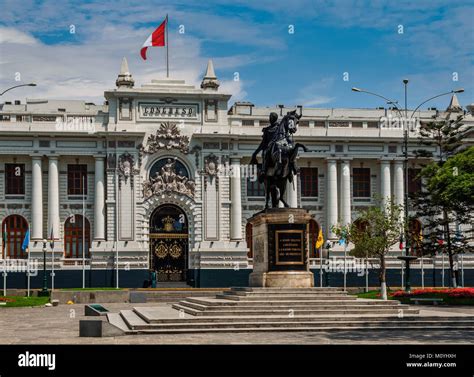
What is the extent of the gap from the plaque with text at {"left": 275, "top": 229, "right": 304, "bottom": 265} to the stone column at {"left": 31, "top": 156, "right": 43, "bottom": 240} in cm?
3957

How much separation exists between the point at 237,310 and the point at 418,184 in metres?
48.0

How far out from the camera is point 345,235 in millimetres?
64438

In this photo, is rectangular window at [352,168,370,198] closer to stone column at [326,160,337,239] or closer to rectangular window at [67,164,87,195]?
stone column at [326,160,337,239]

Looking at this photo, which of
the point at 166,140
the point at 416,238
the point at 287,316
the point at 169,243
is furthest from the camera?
the point at 169,243

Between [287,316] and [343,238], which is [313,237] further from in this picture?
[287,316]

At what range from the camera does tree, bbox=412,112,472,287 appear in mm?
56875

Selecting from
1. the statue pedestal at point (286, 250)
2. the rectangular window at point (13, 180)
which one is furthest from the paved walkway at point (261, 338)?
the rectangular window at point (13, 180)

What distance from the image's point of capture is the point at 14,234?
71.9m

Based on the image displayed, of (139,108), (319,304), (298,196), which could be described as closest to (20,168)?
(139,108)

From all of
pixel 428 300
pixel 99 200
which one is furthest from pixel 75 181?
pixel 428 300

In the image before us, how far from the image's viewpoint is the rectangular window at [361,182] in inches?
3014

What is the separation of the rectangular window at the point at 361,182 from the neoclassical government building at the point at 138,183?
3469mm

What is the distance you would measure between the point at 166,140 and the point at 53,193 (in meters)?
9.46
